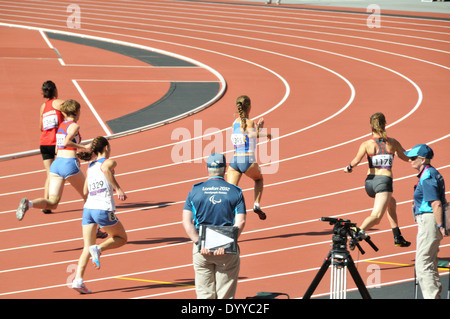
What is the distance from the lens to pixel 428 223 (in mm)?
7965

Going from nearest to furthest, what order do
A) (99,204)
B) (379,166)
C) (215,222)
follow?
(215,222)
(99,204)
(379,166)

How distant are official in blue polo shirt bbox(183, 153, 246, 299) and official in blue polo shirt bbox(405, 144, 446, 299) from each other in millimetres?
2086

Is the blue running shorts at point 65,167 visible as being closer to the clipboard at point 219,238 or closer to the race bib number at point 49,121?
the race bib number at point 49,121

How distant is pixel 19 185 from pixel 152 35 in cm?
1630

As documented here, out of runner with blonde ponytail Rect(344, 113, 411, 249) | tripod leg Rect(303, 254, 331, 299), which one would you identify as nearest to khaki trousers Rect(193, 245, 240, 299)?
tripod leg Rect(303, 254, 331, 299)

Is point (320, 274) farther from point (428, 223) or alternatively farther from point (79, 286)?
point (79, 286)

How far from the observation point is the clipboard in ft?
22.4

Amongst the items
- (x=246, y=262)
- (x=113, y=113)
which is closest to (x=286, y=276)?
(x=246, y=262)

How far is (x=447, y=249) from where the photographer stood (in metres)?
10.2

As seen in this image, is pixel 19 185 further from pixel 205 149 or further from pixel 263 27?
pixel 263 27

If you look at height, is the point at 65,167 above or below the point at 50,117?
below

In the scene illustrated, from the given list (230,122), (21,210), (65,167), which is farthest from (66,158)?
(230,122)

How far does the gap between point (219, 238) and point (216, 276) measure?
1.39 ft

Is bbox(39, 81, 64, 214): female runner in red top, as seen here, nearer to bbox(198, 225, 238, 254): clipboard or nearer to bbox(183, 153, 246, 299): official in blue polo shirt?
bbox(183, 153, 246, 299): official in blue polo shirt
